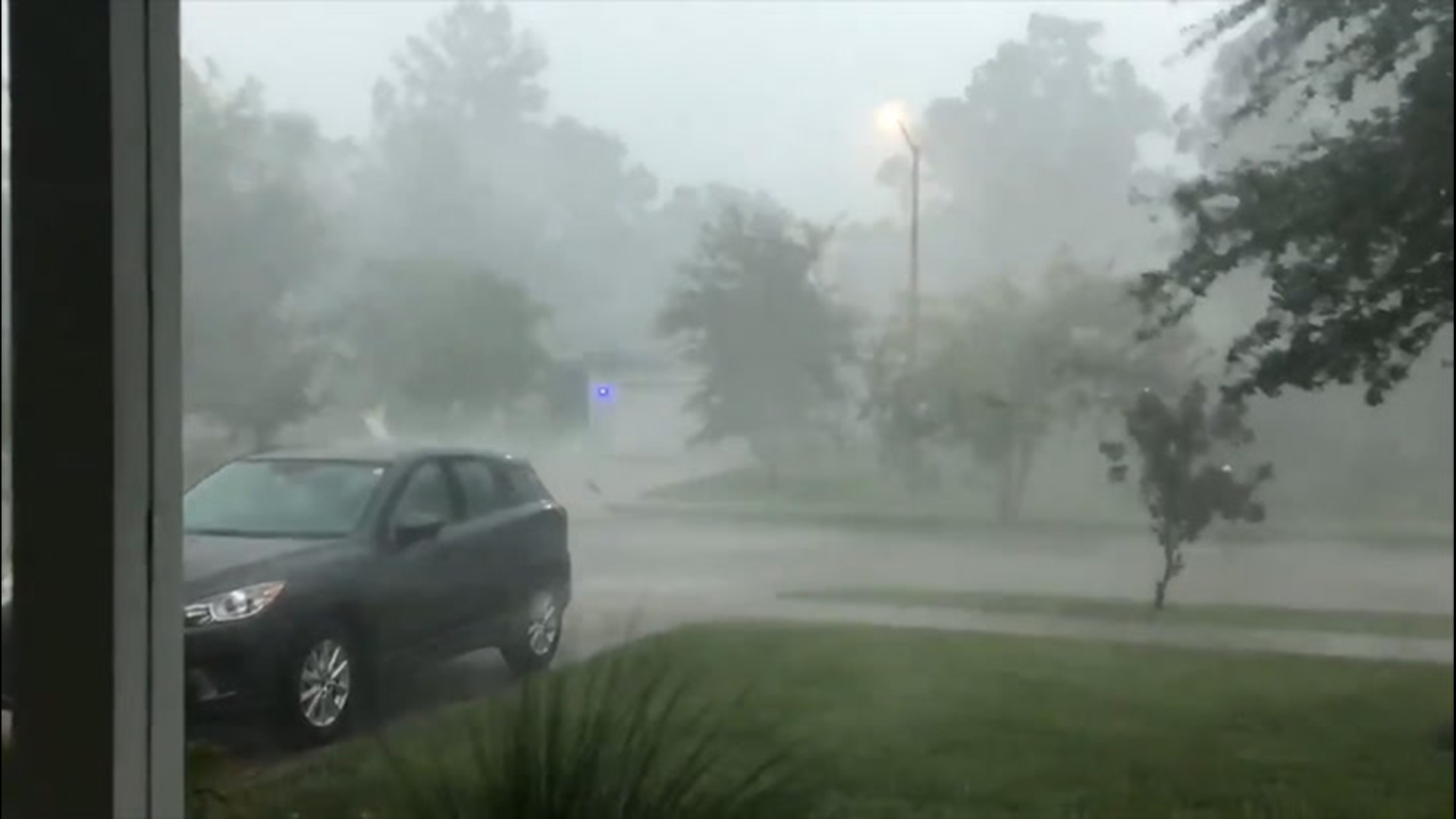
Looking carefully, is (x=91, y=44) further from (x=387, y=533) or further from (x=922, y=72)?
(x=922, y=72)

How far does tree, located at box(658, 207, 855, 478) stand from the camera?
1.54 m

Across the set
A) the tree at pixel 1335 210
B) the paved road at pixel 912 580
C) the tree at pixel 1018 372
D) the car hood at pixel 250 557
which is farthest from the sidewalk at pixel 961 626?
the car hood at pixel 250 557

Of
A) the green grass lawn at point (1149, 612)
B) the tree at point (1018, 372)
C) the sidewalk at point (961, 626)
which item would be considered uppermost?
the tree at point (1018, 372)

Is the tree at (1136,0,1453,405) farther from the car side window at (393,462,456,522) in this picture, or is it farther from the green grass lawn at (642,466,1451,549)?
the car side window at (393,462,456,522)

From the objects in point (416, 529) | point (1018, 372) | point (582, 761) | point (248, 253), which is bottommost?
point (582, 761)

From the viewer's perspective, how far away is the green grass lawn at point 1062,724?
1303mm

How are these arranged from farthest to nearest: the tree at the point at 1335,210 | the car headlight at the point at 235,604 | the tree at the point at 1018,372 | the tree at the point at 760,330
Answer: the car headlight at the point at 235,604 → the tree at the point at 760,330 → the tree at the point at 1018,372 → the tree at the point at 1335,210

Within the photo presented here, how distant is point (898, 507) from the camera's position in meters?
1.48

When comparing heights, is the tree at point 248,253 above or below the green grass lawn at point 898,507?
above

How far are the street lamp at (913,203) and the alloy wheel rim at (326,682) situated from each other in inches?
27.2

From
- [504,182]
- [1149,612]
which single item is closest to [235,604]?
[504,182]

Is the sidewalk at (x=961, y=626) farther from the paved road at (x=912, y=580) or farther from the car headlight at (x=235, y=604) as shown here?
the car headlight at (x=235, y=604)

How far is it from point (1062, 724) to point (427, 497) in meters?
0.70

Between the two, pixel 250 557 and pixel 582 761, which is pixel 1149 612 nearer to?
pixel 582 761
